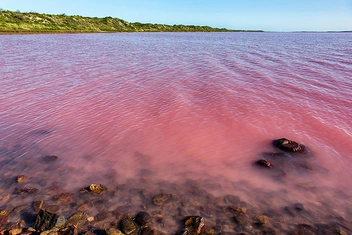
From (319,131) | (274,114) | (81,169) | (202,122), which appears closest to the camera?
(81,169)

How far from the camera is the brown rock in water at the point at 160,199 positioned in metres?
5.10

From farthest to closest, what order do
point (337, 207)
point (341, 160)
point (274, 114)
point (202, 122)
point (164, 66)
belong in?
point (164, 66) → point (274, 114) → point (202, 122) → point (341, 160) → point (337, 207)

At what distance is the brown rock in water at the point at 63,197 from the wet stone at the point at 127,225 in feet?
4.73

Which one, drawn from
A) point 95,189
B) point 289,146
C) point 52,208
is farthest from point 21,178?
point 289,146

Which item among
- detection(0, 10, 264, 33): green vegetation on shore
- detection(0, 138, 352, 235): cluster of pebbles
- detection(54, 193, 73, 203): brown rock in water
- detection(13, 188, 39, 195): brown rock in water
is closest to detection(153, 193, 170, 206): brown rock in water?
detection(0, 138, 352, 235): cluster of pebbles

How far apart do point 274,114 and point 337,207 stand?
209 inches

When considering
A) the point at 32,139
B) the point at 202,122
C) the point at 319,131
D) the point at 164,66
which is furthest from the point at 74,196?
the point at 164,66

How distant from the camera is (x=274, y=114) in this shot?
9.87 metres

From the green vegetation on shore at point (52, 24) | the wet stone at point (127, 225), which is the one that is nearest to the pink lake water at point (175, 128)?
the wet stone at point (127, 225)

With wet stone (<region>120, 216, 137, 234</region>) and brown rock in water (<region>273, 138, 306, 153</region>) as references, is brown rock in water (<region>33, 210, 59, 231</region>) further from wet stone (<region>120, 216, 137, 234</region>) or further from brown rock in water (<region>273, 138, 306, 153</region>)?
brown rock in water (<region>273, 138, 306, 153</region>)

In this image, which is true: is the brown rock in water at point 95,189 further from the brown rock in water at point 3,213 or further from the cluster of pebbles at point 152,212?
the brown rock in water at point 3,213

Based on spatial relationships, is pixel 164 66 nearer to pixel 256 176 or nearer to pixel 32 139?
pixel 32 139

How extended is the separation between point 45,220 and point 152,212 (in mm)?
Answer: 2060

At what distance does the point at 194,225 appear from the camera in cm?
446
